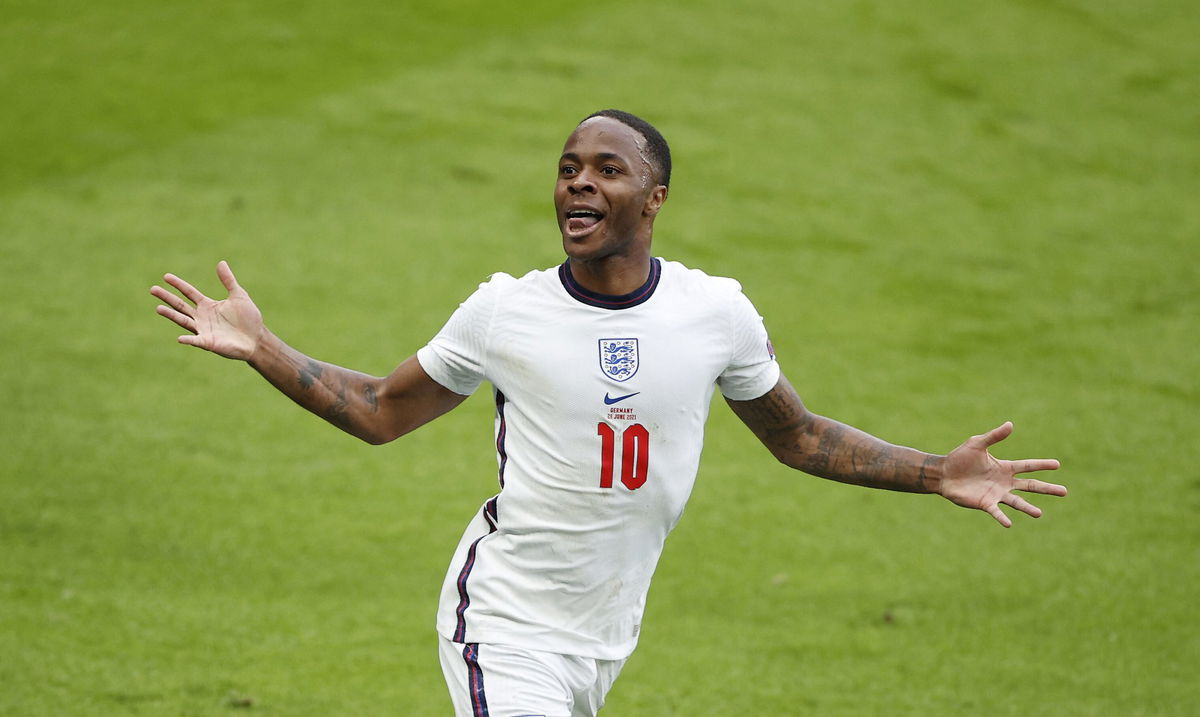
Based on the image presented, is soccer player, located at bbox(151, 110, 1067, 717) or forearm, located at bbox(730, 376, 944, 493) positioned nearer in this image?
soccer player, located at bbox(151, 110, 1067, 717)

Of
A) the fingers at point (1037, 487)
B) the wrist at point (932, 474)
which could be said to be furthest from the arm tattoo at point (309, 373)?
the fingers at point (1037, 487)

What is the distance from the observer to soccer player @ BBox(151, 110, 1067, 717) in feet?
11.4

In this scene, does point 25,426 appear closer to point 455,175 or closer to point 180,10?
point 455,175

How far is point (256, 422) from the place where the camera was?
25.4ft

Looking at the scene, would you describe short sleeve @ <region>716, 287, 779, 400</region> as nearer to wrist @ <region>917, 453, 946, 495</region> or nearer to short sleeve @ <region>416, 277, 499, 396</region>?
wrist @ <region>917, 453, 946, 495</region>

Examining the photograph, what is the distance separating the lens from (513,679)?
347cm

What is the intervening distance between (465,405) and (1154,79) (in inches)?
295

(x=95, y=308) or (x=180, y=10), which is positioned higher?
(x=180, y=10)

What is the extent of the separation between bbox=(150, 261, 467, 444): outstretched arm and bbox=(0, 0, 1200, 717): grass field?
218 centimetres

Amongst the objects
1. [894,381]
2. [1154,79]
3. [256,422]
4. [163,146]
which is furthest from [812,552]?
[1154,79]

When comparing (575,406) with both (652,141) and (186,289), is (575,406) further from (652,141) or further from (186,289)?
(186,289)

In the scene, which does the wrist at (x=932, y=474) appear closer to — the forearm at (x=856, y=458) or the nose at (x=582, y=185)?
the forearm at (x=856, y=458)

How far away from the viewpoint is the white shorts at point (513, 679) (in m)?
3.44

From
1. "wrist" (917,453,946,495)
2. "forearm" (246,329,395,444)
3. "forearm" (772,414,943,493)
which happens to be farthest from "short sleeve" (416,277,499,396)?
"wrist" (917,453,946,495)
